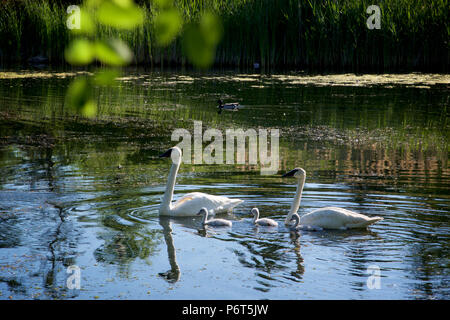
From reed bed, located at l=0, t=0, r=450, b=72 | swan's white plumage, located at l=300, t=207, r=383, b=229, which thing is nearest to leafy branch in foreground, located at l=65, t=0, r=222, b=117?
swan's white plumage, located at l=300, t=207, r=383, b=229

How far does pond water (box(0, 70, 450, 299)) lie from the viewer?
5.36 m

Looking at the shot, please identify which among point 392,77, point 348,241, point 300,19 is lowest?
point 348,241

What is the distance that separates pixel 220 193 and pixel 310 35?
1698cm

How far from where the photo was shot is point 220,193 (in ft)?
28.0

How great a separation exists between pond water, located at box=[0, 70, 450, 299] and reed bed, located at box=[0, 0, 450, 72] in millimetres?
6897

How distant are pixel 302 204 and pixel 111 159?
3715mm

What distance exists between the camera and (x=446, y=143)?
39.5 feet

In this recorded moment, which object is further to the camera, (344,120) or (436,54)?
(436,54)

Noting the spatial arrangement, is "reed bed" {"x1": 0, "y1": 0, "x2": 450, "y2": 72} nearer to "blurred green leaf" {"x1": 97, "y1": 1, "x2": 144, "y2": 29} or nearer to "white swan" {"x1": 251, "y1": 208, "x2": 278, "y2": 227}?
"white swan" {"x1": 251, "y1": 208, "x2": 278, "y2": 227}

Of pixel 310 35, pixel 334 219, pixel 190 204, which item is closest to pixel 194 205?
pixel 190 204

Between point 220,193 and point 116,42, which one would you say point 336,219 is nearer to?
point 220,193

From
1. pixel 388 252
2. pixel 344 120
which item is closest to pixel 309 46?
pixel 344 120
